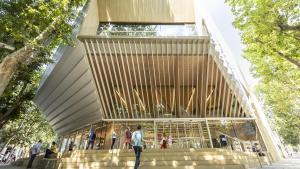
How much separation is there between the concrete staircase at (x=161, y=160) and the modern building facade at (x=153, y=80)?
5741mm

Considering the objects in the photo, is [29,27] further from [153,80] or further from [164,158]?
[153,80]

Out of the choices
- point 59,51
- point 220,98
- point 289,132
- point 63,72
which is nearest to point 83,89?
point 63,72

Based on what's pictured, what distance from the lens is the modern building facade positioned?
12828mm

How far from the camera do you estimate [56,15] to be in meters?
8.38

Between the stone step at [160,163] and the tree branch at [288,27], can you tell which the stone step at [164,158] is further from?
the tree branch at [288,27]

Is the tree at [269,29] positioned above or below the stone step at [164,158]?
above

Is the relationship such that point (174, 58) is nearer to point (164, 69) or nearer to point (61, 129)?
point (164, 69)

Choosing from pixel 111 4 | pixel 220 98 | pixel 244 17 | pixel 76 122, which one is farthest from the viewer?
pixel 76 122

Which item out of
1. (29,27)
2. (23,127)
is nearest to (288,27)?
(29,27)

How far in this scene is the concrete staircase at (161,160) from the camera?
750cm

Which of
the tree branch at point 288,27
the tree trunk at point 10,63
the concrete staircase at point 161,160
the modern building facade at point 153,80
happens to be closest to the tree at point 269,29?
the tree branch at point 288,27

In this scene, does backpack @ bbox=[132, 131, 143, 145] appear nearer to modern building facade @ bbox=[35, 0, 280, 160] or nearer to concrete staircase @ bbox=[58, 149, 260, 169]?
concrete staircase @ bbox=[58, 149, 260, 169]

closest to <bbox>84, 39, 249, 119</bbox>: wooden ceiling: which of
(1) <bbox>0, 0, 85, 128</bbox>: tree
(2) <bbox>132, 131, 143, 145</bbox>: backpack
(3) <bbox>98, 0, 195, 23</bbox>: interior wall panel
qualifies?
(1) <bbox>0, 0, 85, 128</bbox>: tree

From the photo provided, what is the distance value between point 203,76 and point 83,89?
26.3ft
